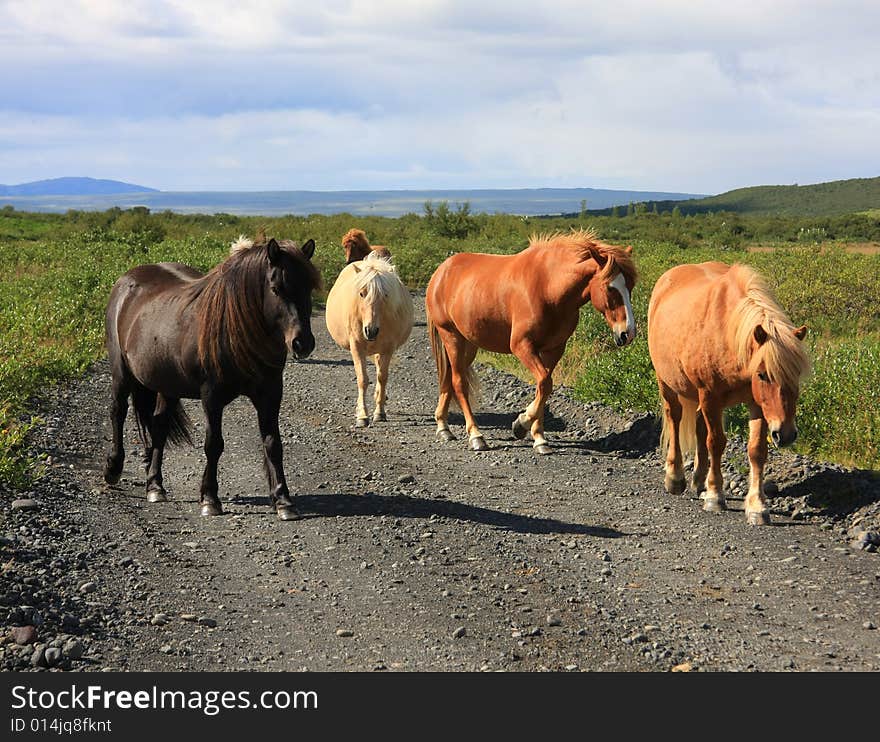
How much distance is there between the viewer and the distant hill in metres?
96.6

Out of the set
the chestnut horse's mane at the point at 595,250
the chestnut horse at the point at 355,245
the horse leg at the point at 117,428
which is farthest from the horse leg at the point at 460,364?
the chestnut horse at the point at 355,245

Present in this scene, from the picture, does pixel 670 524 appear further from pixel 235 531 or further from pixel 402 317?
pixel 402 317

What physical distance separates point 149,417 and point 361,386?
11.0 feet

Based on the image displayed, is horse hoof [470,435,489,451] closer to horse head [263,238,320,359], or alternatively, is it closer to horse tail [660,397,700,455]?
horse tail [660,397,700,455]

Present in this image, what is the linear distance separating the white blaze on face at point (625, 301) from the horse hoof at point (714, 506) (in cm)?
176

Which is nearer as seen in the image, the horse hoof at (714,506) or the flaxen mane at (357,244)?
the horse hoof at (714,506)

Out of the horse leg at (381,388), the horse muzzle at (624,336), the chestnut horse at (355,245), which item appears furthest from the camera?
the chestnut horse at (355,245)

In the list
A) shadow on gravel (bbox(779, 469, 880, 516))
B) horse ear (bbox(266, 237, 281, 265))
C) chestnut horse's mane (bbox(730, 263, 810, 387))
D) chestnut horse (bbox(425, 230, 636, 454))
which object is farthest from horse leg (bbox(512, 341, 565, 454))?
horse ear (bbox(266, 237, 281, 265))

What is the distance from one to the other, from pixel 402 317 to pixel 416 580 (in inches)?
223

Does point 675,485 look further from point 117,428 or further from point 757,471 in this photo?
point 117,428

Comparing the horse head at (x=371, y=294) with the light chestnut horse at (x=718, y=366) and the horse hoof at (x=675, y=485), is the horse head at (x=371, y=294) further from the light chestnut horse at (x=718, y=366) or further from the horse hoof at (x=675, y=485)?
the horse hoof at (x=675, y=485)

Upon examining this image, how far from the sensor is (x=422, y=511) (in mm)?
7656

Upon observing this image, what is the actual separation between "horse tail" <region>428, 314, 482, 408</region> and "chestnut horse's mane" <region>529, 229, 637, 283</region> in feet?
5.62

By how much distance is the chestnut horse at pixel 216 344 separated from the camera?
7.03 meters
